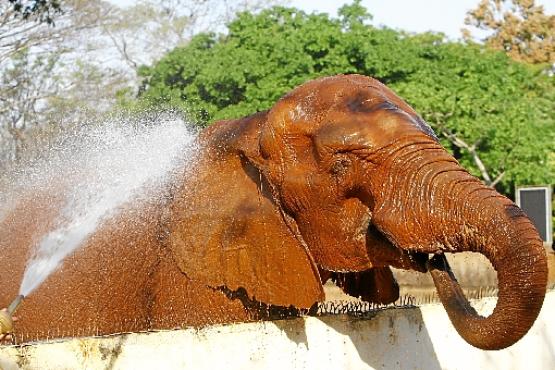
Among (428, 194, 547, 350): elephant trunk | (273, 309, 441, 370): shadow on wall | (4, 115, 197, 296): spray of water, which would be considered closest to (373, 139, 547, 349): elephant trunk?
(428, 194, 547, 350): elephant trunk

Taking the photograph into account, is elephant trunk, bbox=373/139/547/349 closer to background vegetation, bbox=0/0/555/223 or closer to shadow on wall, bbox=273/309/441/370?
shadow on wall, bbox=273/309/441/370

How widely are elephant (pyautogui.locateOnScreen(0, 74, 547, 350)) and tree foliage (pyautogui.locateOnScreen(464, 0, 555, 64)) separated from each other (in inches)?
1570

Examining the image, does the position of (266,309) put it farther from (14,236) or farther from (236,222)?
(14,236)

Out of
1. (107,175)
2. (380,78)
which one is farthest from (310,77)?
(107,175)

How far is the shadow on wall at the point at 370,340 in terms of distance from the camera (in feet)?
14.9

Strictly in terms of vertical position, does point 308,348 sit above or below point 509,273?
below

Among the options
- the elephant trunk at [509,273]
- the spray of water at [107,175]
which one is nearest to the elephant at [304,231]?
the elephant trunk at [509,273]

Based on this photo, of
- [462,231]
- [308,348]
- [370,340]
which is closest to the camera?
[462,231]

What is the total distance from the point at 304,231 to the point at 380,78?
761 inches

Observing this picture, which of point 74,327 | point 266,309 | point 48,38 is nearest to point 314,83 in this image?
point 266,309

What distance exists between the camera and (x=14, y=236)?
6684mm

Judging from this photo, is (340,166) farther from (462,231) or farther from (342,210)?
(462,231)

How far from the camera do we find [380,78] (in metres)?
23.5

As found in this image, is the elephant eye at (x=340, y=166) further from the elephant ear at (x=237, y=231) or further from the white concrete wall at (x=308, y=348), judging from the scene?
the white concrete wall at (x=308, y=348)
